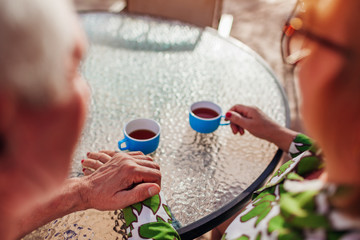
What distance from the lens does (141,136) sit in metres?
1.18

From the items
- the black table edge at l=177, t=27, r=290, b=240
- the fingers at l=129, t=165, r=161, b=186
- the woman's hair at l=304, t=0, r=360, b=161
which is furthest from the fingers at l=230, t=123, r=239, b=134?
the woman's hair at l=304, t=0, r=360, b=161

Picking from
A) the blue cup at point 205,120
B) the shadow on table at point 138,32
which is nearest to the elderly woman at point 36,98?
the blue cup at point 205,120

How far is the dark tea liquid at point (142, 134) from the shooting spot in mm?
1179

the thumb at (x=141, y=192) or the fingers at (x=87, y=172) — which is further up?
the thumb at (x=141, y=192)

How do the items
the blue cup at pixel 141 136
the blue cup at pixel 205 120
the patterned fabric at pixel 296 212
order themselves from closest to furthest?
1. the patterned fabric at pixel 296 212
2. the blue cup at pixel 141 136
3. the blue cup at pixel 205 120

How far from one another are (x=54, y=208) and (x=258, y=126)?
2.54ft

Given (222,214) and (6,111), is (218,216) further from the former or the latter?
(6,111)

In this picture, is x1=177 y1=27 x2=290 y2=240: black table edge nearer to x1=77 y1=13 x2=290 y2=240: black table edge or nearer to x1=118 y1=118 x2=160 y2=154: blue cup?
x1=77 y1=13 x2=290 y2=240: black table edge

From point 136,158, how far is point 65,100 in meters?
0.54

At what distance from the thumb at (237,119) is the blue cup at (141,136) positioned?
30 centimetres

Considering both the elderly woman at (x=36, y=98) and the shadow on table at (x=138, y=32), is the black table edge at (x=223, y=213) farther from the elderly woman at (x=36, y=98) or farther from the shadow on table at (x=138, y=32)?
the shadow on table at (x=138, y=32)

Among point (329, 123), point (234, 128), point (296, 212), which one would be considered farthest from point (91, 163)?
point (329, 123)

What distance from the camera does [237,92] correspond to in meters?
1.50

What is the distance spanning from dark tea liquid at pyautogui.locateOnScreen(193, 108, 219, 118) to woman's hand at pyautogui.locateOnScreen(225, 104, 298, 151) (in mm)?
52
